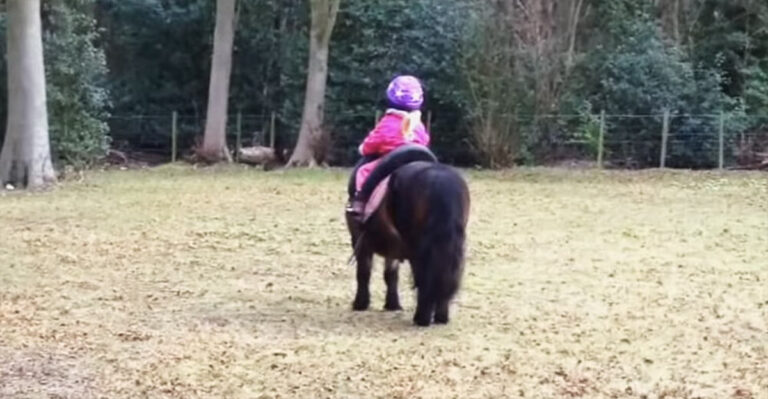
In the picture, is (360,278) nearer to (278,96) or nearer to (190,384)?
(190,384)

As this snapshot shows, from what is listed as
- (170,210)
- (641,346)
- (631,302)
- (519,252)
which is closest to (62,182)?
(170,210)

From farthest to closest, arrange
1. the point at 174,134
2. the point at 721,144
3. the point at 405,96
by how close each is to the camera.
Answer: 1. the point at 174,134
2. the point at 721,144
3. the point at 405,96

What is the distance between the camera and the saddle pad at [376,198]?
779cm

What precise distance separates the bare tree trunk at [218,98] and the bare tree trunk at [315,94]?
1.41 meters

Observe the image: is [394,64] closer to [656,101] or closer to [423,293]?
[656,101]

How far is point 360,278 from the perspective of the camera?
27.2 feet

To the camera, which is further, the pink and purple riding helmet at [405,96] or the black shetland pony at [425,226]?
the pink and purple riding helmet at [405,96]

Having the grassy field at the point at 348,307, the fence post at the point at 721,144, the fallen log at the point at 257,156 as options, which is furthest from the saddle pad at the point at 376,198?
the fallen log at the point at 257,156

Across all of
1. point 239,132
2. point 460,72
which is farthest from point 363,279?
point 239,132

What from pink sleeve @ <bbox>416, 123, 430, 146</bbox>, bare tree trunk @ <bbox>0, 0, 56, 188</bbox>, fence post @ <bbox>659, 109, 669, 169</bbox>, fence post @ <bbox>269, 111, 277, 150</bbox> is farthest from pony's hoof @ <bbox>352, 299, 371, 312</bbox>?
fence post @ <bbox>269, 111, 277, 150</bbox>

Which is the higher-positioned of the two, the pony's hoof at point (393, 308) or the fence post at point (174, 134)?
the fence post at point (174, 134)

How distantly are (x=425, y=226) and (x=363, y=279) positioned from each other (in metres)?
1.02

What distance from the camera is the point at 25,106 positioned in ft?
58.8

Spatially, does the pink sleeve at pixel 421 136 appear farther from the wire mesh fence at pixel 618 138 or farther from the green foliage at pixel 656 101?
the green foliage at pixel 656 101
